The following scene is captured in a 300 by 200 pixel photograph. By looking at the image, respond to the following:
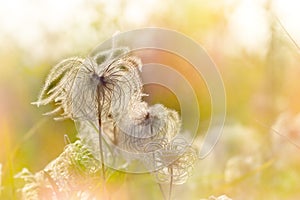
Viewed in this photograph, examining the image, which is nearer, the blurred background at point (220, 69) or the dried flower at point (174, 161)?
the dried flower at point (174, 161)

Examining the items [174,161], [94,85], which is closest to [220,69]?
[174,161]

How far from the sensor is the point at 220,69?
2.28 m

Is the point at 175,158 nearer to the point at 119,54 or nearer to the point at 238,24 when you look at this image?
the point at 119,54

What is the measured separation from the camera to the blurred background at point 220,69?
157 cm

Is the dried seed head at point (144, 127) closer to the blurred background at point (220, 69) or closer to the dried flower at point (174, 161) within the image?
the dried flower at point (174, 161)

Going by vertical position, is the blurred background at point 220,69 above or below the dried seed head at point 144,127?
above

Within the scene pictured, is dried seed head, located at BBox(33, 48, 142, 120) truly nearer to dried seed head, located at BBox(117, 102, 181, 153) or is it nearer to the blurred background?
dried seed head, located at BBox(117, 102, 181, 153)

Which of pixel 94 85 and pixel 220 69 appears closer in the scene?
pixel 94 85

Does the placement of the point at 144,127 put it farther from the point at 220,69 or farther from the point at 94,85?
the point at 220,69

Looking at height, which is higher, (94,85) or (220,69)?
(220,69)

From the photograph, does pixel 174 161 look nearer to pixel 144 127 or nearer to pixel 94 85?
pixel 144 127

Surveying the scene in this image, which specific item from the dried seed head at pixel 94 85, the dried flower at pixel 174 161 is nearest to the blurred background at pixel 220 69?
the dried flower at pixel 174 161

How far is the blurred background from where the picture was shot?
61.8 inches

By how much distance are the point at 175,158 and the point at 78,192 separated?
168mm
